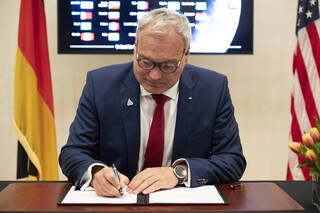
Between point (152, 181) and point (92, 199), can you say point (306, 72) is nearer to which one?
point (152, 181)

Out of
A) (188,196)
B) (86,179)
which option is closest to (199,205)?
(188,196)

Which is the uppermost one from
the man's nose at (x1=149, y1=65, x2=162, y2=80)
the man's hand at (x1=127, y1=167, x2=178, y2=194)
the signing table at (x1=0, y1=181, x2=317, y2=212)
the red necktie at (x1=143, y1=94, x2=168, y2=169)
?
the man's nose at (x1=149, y1=65, x2=162, y2=80)

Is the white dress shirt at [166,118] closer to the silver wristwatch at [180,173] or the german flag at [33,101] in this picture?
the silver wristwatch at [180,173]

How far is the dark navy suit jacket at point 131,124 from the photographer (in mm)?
1941

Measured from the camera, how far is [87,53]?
361 centimetres

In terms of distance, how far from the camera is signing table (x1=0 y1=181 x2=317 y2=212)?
1.34 m

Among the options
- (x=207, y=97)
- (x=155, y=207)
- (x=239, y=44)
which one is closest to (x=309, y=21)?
(x=239, y=44)

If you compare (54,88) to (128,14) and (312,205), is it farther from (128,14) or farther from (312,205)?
(312,205)

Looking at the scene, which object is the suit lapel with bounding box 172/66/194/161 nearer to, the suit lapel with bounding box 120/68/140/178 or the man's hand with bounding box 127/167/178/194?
the suit lapel with bounding box 120/68/140/178

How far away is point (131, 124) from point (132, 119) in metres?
0.02

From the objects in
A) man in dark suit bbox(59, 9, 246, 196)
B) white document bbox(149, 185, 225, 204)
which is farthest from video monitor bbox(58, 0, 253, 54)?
white document bbox(149, 185, 225, 204)

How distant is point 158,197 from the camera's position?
4.78ft

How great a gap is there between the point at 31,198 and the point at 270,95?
9.70 ft

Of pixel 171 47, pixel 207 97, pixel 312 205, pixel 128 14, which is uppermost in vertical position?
pixel 128 14
